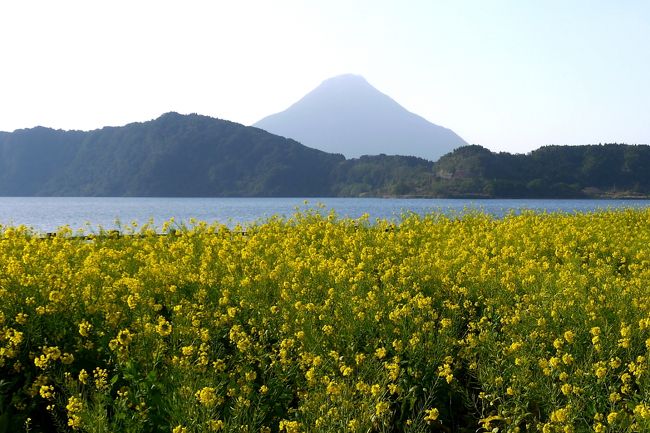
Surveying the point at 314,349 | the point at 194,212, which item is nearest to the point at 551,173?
the point at 194,212

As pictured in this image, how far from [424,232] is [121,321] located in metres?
9.80

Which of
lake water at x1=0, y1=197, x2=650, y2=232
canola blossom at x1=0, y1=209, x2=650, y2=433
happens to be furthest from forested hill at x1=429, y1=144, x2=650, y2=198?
canola blossom at x1=0, y1=209, x2=650, y2=433

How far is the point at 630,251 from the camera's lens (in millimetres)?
12719

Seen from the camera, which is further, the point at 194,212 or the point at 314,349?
the point at 194,212

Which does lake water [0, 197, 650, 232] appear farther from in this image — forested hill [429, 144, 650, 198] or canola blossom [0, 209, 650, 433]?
canola blossom [0, 209, 650, 433]

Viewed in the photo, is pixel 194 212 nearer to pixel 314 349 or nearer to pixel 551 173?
pixel 314 349

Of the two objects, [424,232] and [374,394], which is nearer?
[374,394]

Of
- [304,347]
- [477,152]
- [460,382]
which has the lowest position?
[460,382]

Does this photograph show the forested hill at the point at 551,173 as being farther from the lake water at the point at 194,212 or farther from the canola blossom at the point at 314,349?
the canola blossom at the point at 314,349

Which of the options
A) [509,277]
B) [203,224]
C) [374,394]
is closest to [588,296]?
[509,277]

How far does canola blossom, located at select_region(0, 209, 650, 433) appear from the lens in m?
4.87

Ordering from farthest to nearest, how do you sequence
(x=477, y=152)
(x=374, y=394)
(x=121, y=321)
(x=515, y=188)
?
1. (x=477, y=152)
2. (x=515, y=188)
3. (x=121, y=321)
4. (x=374, y=394)

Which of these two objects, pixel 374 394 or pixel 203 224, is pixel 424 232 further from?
pixel 374 394

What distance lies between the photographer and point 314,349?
6.01 m
